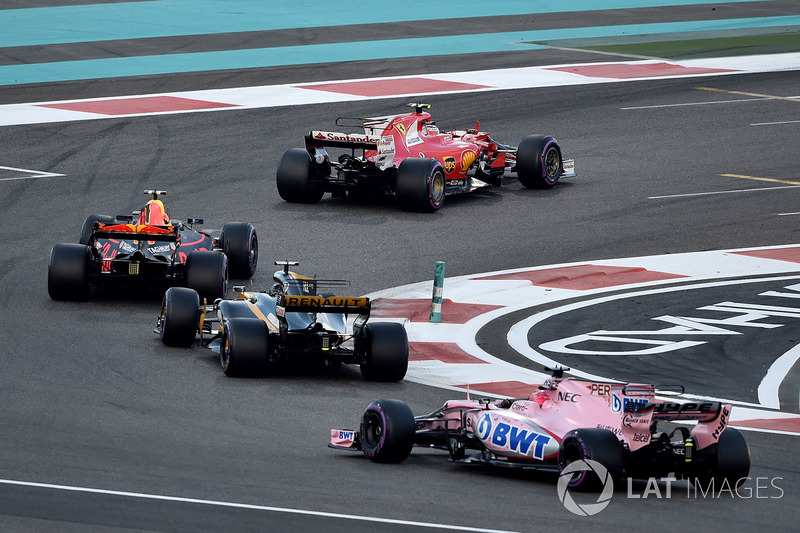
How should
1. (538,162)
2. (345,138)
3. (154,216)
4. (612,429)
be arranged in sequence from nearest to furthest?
1. (612,429)
2. (154,216)
3. (345,138)
4. (538,162)

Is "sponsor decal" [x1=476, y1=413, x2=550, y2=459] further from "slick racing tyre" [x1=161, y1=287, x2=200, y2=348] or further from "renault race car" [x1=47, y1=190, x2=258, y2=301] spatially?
"renault race car" [x1=47, y1=190, x2=258, y2=301]

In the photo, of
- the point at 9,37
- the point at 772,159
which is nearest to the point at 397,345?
the point at 772,159

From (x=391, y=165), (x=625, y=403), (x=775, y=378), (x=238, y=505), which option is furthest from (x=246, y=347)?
(x=391, y=165)

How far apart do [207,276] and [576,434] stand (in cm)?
790

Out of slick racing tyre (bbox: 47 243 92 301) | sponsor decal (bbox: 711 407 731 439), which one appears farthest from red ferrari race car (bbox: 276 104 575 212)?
sponsor decal (bbox: 711 407 731 439)

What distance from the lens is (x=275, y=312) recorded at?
1552 cm

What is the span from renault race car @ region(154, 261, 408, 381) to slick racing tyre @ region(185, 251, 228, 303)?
6.14 ft

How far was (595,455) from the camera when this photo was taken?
10.7 meters

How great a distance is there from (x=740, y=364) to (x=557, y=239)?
21.3ft

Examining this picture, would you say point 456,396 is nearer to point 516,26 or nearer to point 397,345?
point 397,345

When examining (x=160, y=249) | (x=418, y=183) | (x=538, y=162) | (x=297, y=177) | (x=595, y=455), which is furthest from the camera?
(x=538, y=162)

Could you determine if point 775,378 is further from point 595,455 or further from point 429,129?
point 429,129

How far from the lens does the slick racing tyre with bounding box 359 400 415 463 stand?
39.0 feet

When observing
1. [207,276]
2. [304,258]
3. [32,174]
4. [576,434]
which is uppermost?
[32,174]
